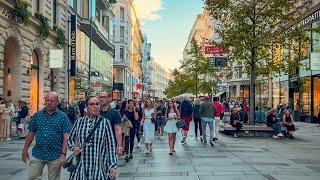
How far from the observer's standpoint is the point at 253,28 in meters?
25.6

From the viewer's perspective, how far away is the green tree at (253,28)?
2566cm

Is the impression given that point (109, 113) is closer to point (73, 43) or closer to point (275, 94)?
point (73, 43)

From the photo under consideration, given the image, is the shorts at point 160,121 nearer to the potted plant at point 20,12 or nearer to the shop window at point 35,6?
the potted plant at point 20,12

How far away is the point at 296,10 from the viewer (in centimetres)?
2681

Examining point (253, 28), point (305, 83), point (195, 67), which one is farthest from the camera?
point (195, 67)

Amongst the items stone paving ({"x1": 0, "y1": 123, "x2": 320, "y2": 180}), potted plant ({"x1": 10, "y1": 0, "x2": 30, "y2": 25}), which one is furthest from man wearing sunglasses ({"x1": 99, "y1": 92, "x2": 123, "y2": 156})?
potted plant ({"x1": 10, "y1": 0, "x2": 30, "y2": 25})

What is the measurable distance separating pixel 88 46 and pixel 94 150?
4504cm

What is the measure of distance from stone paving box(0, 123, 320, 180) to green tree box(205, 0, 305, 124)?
6.88 m

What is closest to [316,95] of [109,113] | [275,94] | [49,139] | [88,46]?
[275,94]

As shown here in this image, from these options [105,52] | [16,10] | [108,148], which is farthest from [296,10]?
[105,52]

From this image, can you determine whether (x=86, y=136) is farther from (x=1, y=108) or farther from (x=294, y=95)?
(x=294, y=95)

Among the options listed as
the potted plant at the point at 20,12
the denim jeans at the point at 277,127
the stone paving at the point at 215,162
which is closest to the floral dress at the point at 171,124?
the stone paving at the point at 215,162

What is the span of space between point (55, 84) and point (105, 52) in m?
29.2

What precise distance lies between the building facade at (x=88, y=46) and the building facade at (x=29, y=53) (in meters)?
3.96
